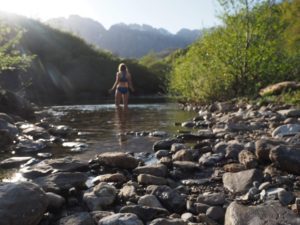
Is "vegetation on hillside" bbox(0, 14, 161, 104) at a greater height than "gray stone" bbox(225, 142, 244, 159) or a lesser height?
greater

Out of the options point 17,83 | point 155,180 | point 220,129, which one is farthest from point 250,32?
point 17,83

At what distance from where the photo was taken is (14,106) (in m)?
14.5

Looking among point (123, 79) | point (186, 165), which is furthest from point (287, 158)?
point (123, 79)

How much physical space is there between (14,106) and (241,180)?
11383 mm

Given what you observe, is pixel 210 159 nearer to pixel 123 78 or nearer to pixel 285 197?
pixel 285 197

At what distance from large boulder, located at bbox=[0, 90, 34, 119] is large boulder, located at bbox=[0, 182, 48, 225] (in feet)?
35.6

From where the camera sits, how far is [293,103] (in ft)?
37.9

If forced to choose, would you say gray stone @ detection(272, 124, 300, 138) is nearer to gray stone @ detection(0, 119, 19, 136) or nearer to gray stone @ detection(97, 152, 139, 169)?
gray stone @ detection(97, 152, 139, 169)

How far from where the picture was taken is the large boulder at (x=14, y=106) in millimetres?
14250

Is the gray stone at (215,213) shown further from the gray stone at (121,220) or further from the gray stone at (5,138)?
the gray stone at (5,138)

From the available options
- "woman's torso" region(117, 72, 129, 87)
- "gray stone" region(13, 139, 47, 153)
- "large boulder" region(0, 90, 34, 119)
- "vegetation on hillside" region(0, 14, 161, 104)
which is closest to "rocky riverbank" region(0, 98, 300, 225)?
"gray stone" region(13, 139, 47, 153)

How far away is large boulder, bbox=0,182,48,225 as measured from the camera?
3.52m

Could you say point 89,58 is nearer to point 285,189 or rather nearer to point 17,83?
point 17,83

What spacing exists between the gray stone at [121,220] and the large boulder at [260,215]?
874mm
